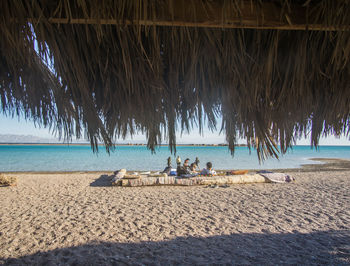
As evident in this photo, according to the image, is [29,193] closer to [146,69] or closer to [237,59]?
[146,69]

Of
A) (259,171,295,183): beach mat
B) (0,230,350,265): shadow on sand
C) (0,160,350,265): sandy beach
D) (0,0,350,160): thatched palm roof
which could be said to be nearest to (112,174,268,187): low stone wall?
(0,160,350,265): sandy beach

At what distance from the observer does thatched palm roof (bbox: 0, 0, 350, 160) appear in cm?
85

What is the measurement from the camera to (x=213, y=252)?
2.56 metres

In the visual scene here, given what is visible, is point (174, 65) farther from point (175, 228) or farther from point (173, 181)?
point (173, 181)

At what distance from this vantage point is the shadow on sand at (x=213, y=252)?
93.8 inches

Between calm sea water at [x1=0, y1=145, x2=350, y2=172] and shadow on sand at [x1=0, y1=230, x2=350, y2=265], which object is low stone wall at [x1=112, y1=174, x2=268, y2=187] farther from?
shadow on sand at [x1=0, y1=230, x2=350, y2=265]

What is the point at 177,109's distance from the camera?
4.49 feet

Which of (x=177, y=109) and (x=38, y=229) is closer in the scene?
(x=177, y=109)

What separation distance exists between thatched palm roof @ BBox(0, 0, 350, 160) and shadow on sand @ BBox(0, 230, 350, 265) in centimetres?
168

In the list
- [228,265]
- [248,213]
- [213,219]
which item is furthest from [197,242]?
[248,213]

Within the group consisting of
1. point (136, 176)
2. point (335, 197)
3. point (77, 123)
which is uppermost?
point (77, 123)

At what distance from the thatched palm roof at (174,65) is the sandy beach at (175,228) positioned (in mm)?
1780

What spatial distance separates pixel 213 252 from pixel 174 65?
2391mm

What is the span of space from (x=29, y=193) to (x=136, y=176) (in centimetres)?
292
